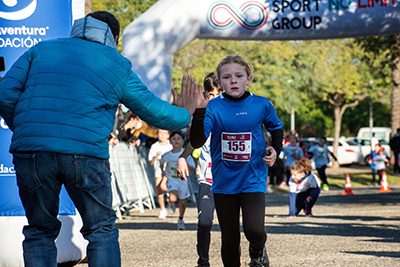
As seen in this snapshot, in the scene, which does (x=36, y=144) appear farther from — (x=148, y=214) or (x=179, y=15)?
(x=148, y=214)

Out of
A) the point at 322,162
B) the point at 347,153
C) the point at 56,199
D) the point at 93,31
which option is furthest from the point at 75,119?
the point at 347,153

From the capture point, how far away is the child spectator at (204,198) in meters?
5.26

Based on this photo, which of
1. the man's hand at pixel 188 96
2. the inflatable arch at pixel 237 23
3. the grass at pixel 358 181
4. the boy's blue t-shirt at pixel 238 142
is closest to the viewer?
the man's hand at pixel 188 96

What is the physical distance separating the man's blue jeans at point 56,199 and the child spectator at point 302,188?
301 inches

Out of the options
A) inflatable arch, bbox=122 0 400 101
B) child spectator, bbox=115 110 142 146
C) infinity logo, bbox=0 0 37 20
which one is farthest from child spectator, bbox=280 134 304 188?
infinity logo, bbox=0 0 37 20

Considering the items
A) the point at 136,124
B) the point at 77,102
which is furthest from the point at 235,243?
the point at 136,124

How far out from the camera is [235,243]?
4.66 meters

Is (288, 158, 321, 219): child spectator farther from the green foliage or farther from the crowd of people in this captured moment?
the green foliage

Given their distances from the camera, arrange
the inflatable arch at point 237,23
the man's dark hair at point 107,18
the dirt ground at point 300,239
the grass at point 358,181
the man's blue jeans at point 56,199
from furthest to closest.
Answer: the grass at point 358,181 < the inflatable arch at point 237,23 < the dirt ground at point 300,239 < the man's dark hair at point 107,18 < the man's blue jeans at point 56,199

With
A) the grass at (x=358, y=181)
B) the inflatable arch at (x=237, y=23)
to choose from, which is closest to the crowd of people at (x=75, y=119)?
the inflatable arch at (x=237, y=23)

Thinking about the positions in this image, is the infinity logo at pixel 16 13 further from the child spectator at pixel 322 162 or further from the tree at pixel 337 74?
the tree at pixel 337 74

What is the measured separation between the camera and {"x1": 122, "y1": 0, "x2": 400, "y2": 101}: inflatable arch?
10.0 meters

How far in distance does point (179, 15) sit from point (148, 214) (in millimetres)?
4446

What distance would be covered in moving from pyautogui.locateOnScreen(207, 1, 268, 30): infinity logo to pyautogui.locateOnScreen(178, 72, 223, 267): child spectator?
4.83m
